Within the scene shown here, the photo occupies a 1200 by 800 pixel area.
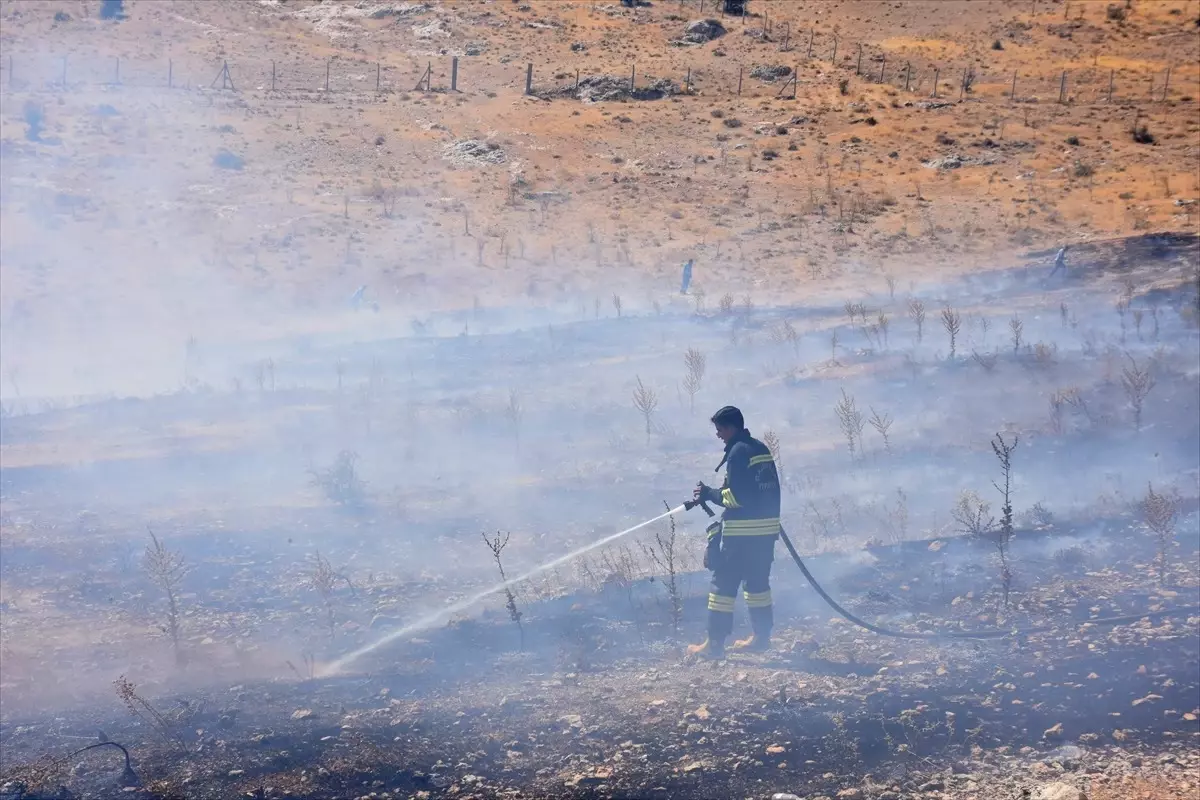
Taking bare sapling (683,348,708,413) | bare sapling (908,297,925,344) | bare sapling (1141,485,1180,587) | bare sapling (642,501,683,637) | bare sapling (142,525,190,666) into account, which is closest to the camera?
bare sapling (642,501,683,637)

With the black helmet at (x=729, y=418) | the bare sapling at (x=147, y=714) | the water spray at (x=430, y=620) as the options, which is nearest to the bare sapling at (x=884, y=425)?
the water spray at (x=430, y=620)

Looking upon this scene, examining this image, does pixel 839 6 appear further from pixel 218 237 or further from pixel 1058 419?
pixel 1058 419

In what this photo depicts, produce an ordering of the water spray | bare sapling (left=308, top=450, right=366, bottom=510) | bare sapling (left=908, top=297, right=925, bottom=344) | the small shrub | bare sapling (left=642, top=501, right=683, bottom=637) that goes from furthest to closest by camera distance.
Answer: bare sapling (left=908, top=297, right=925, bottom=344) < bare sapling (left=308, top=450, right=366, bottom=510) < the small shrub < bare sapling (left=642, top=501, right=683, bottom=637) < the water spray

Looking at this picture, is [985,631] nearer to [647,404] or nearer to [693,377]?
[647,404]

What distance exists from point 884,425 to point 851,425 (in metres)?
0.87

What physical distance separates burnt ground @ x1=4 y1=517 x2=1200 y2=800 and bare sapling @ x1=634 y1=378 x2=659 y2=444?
14.8 feet

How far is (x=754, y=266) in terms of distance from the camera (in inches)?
995

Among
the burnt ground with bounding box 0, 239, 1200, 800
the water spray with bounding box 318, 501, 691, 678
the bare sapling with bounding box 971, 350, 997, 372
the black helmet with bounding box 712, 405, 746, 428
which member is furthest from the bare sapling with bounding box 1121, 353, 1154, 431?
the black helmet with bounding box 712, 405, 746, 428

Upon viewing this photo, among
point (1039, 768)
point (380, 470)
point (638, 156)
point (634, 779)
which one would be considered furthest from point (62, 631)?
point (638, 156)

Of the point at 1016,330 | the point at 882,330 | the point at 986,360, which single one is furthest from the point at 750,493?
the point at 882,330

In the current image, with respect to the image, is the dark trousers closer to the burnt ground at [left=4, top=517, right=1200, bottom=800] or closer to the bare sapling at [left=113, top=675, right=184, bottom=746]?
the burnt ground at [left=4, top=517, right=1200, bottom=800]

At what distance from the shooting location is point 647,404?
13.1 m

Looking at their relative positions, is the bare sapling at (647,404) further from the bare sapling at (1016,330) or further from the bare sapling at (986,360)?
the bare sapling at (1016,330)

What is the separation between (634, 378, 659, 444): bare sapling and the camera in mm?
12961
